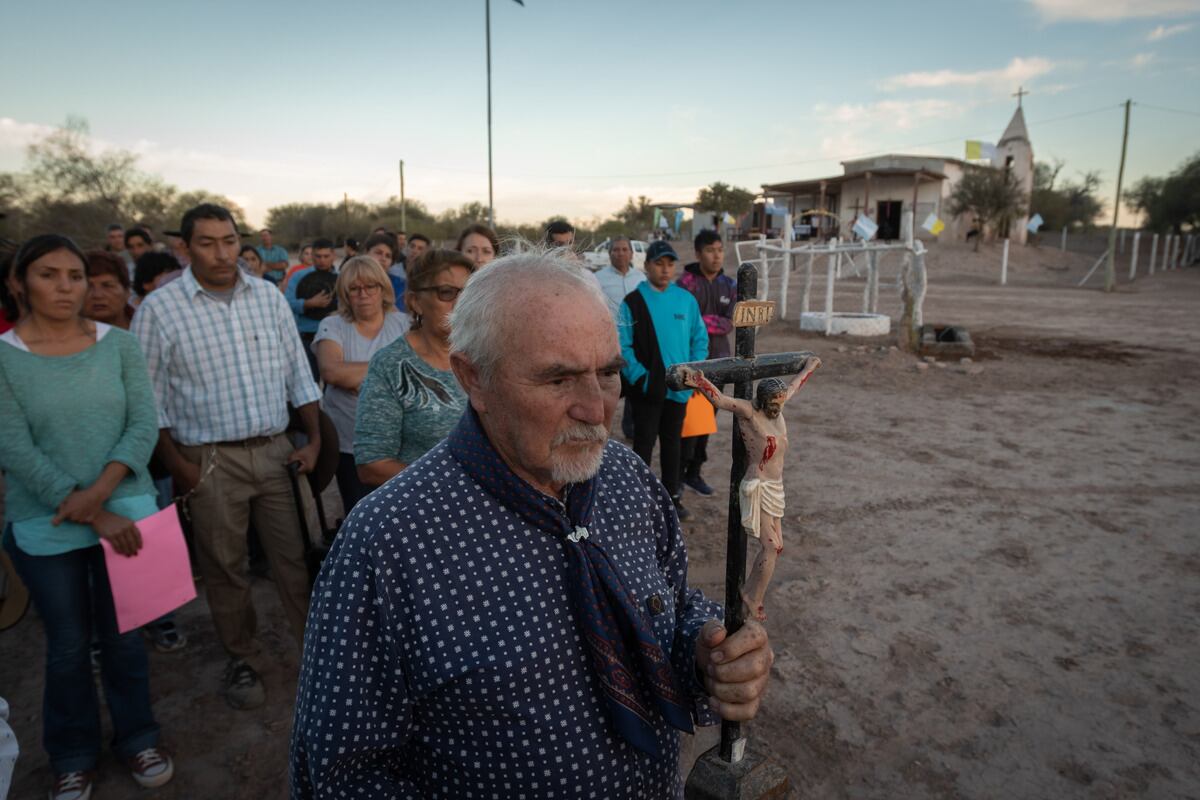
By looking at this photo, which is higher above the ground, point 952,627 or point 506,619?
point 506,619

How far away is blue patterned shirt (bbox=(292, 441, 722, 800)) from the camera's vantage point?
124cm

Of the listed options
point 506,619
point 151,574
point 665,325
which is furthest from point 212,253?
point 665,325

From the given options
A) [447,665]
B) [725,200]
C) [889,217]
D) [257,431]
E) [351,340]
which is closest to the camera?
[447,665]

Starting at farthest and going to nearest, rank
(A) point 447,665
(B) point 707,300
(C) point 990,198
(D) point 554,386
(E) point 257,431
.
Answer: (C) point 990,198 < (B) point 707,300 < (E) point 257,431 < (D) point 554,386 < (A) point 447,665

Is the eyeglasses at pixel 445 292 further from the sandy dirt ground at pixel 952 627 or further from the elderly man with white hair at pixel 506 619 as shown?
the sandy dirt ground at pixel 952 627

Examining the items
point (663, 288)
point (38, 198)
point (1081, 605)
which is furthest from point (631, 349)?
point (38, 198)

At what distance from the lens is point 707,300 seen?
250 inches

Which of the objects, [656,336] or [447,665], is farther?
[656,336]

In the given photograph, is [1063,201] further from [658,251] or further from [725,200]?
[658,251]

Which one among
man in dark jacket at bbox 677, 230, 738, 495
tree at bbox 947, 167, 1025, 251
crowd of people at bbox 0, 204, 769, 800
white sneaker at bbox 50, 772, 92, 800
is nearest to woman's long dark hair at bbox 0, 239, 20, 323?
crowd of people at bbox 0, 204, 769, 800

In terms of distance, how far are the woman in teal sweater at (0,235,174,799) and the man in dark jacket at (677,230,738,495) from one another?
158 inches

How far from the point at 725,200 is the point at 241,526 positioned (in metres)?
47.8

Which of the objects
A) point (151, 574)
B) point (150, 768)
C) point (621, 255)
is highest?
point (621, 255)

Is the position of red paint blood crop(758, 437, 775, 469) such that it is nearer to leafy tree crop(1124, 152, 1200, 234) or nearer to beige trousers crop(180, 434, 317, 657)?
beige trousers crop(180, 434, 317, 657)
